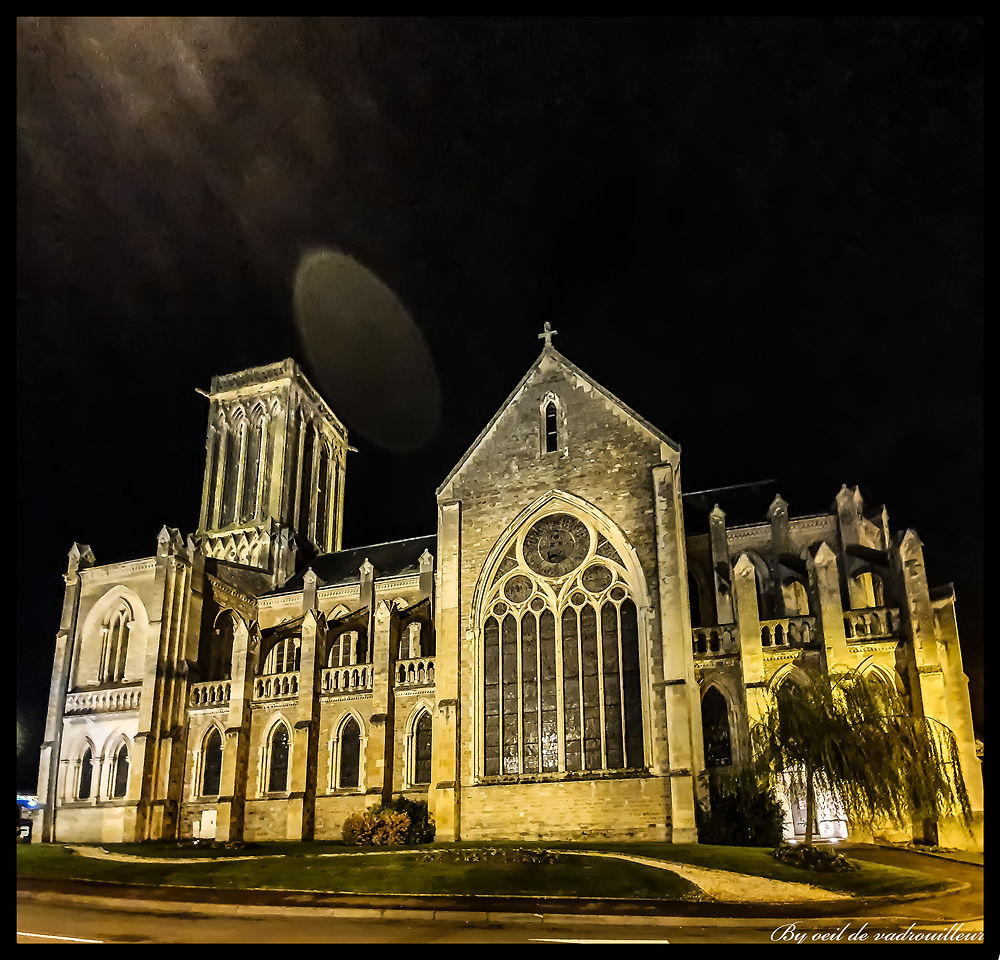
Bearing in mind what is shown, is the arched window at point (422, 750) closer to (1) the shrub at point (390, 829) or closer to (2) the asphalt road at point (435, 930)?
(1) the shrub at point (390, 829)

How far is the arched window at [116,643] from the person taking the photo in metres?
42.0

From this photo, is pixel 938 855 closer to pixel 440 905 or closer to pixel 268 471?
pixel 440 905

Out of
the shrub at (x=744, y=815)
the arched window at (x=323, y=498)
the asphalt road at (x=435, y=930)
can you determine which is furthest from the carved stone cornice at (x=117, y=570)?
the shrub at (x=744, y=815)

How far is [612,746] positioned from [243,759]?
50.7 feet

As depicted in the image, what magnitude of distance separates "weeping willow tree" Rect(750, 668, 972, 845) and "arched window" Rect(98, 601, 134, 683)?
28.9m

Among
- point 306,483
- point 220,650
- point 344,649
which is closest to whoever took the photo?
point 344,649

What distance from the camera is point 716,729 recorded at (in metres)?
31.5

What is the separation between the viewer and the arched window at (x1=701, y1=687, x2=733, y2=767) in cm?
3102

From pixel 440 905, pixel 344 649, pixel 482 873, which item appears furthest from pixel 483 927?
pixel 344 649

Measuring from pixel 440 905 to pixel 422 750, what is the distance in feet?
48.1

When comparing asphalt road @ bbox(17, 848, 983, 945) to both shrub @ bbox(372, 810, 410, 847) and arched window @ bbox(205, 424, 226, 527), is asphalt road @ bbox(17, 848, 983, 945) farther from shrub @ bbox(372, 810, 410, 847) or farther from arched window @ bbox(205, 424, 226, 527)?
arched window @ bbox(205, 424, 226, 527)

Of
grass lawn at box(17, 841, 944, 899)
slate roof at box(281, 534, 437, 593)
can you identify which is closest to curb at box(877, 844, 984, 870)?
grass lawn at box(17, 841, 944, 899)

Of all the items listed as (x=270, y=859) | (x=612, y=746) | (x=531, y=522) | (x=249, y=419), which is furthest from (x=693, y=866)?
(x=249, y=419)

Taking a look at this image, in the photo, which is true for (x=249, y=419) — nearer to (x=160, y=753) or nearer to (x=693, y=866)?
(x=160, y=753)
